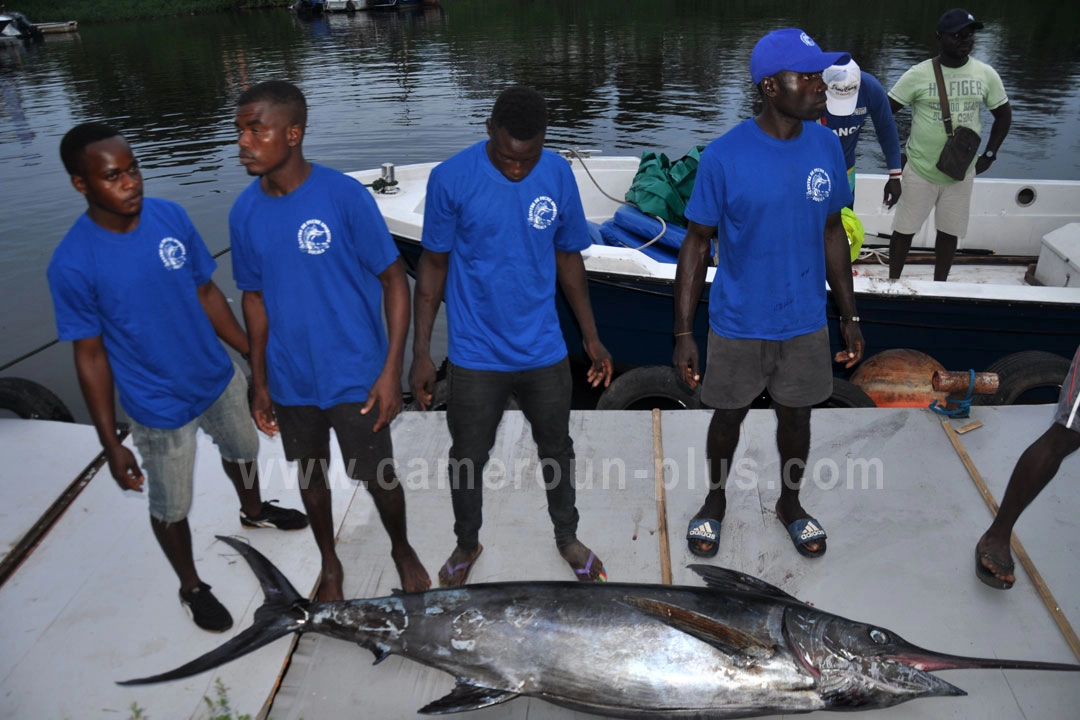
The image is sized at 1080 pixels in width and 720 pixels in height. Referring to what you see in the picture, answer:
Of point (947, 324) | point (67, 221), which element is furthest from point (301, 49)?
point (947, 324)

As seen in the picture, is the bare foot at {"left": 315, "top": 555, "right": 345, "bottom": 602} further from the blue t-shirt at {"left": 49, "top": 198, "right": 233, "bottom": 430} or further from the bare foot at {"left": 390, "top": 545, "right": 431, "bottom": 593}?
the blue t-shirt at {"left": 49, "top": 198, "right": 233, "bottom": 430}

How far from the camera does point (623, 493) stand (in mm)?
3910

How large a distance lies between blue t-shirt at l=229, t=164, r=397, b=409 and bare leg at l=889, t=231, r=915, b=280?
4674 millimetres

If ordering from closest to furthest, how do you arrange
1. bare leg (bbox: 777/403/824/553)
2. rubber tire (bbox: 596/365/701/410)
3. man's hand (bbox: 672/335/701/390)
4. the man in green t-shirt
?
1. man's hand (bbox: 672/335/701/390)
2. bare leg (bbox: 777/403/824/553)
3. rubber tire (bbox: 596/365/701/410)
4. the man in green t-shirt

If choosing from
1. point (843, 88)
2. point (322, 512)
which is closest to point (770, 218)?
point (322, 512)

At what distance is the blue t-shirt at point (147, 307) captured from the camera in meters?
2.65

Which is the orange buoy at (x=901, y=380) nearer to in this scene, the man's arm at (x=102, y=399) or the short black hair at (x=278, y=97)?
the short black hair at (x=278, y=97)

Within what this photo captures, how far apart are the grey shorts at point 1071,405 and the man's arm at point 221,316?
3.07 metres

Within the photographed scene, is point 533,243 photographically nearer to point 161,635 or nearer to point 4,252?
point 161,635

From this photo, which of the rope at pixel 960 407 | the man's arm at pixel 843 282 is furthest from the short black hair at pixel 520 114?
the rope at pixel 960 407

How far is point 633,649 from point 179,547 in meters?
1.77

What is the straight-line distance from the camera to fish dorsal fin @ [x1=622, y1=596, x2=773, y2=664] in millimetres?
2645

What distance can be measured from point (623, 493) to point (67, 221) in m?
12.7

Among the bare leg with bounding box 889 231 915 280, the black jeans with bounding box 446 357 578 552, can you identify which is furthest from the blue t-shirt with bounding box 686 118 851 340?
the bare leg with bounding box 889 231 915 280
